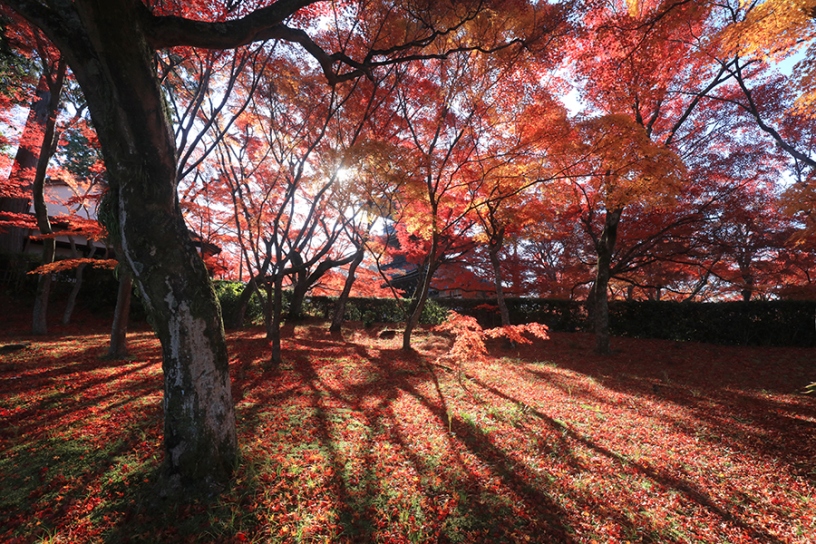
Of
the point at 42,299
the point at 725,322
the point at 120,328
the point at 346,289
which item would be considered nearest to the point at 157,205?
the point at 120,328

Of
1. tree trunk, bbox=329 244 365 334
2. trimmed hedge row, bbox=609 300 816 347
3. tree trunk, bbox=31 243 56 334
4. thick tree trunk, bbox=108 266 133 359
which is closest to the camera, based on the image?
thick tree trunk, bbox=108 266 133 359

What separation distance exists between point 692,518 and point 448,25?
25.3 ft

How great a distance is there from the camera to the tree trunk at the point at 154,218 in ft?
8.05

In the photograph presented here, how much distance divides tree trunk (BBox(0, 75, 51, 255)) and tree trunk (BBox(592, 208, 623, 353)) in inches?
683

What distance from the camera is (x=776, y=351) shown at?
10.1 meters

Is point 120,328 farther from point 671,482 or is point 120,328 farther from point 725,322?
point 725,322

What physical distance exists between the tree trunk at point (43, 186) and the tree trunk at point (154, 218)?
27.2ft

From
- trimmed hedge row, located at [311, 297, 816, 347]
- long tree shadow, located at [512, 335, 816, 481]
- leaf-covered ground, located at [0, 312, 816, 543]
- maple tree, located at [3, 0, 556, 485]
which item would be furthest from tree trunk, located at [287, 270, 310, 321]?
maple tree, located at [3, 0, 556, 485]

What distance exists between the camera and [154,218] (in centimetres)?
256

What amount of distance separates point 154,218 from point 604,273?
11.1m

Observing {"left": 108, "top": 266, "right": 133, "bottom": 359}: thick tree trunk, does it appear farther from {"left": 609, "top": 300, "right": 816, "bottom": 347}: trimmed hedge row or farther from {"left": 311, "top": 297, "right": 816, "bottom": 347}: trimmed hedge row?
{"left": 609, "top": 300, "right": 816, "bottom": 347}: trimmed hedge row

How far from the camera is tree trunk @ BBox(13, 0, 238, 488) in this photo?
8.05 feet

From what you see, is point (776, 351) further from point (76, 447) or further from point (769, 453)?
point (76, 447)

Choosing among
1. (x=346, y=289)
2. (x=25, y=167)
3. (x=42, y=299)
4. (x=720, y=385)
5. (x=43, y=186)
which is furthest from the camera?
(x=346, y=289)
